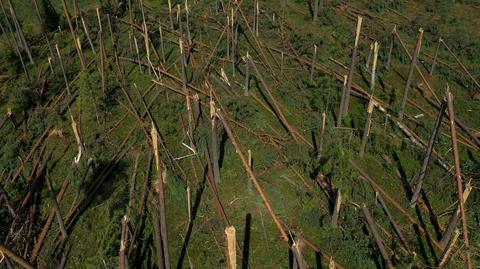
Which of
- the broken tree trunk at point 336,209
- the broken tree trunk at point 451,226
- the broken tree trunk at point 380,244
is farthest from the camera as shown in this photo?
the broken tree trunk at point 336,209

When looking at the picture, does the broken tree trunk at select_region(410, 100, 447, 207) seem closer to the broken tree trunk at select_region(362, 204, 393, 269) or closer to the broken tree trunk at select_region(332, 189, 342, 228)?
the broken tree trunk at select_region(332, 189, 342, 228)

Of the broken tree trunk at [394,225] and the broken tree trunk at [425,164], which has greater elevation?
the broken tree trunk at [425,164]

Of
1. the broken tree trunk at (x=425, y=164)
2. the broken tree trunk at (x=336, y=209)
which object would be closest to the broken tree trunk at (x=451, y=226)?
the broken tree trunk at (x=425, y=164)

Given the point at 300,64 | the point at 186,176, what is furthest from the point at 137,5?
the point at 186,176

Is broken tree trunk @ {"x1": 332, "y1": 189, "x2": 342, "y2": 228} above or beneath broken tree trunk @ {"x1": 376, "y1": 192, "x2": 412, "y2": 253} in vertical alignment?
above

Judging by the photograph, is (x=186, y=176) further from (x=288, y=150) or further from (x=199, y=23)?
(x=199, y=23)

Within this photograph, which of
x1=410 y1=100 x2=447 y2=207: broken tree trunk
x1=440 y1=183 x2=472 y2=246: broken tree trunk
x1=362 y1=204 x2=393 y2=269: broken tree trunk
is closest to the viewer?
x1=362 y1=204 x2=393 y2=269: broken tree trunk

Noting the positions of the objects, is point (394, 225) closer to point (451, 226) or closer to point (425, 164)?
point (451, 226)

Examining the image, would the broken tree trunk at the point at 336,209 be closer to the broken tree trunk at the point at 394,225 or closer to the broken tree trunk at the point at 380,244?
the broken tree trunk at the point at 380,244

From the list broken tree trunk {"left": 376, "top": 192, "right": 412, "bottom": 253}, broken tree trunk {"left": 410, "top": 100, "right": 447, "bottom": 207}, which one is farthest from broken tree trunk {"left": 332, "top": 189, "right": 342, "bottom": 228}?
broken tree trunk {"left": 410, "top": 100, "right": 447, "bottom": 207}

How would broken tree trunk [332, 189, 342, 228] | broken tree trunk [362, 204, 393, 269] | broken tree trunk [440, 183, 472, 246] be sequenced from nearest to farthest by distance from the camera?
broken tree trunk [362, 204, 393, 269]
broken tree trunk [440, 183, 472, 246]
broken tree trunk [332, 189, 342, 228]

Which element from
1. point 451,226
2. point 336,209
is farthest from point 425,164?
point 336,209
